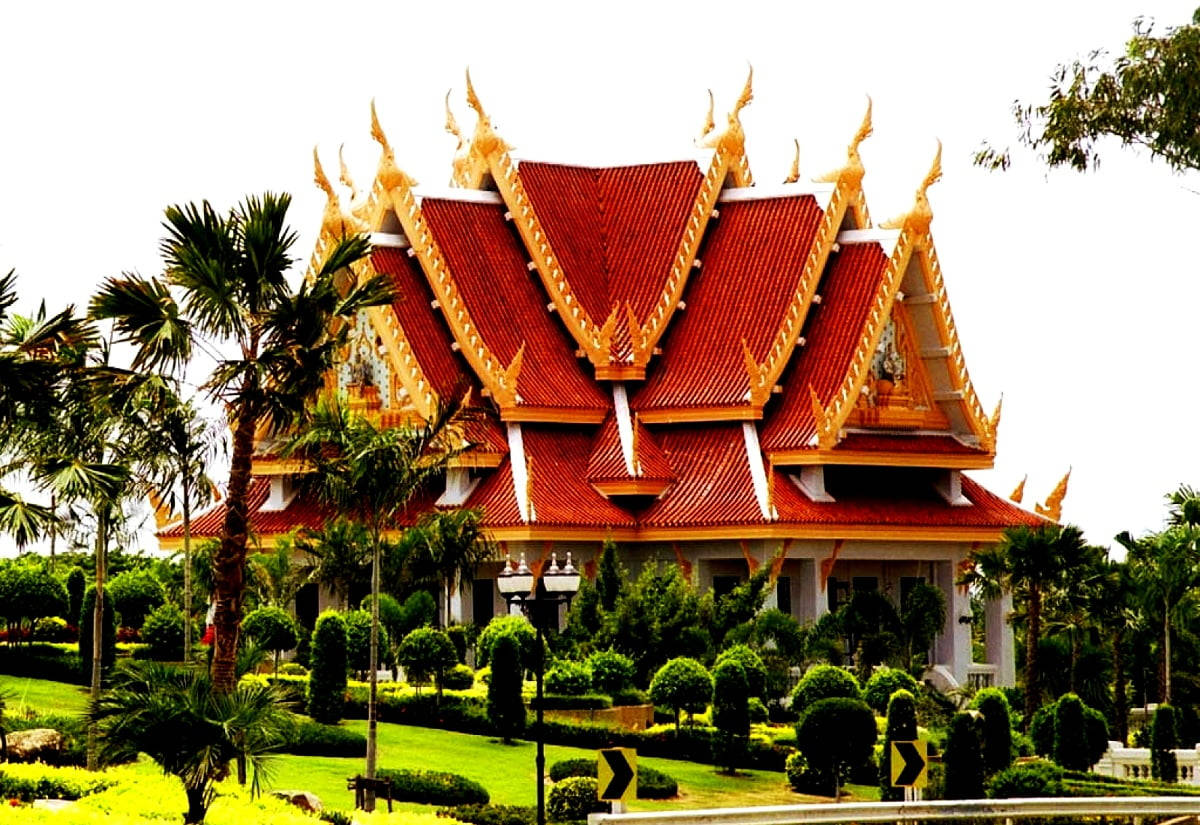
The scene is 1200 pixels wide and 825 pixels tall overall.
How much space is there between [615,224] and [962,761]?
23355 mm

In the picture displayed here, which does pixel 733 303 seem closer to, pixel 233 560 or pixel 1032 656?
pixel 1032 656

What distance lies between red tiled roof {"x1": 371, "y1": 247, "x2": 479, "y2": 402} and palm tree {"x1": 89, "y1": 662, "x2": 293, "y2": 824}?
965 inches

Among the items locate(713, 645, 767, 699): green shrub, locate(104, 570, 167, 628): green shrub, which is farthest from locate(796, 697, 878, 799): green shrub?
locate(104, 570, 167, 628): green shrub

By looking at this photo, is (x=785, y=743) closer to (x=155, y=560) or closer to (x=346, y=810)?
(x=346, y=810)

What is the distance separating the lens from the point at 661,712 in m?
38.2

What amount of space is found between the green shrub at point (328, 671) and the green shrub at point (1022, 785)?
945 cm

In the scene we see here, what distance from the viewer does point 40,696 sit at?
123 ft

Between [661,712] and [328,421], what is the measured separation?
8.74 m

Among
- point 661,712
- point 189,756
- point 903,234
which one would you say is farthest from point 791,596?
point 189,756

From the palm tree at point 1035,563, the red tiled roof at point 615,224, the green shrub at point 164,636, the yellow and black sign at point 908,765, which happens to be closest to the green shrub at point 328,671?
the green shrub at point 164,636

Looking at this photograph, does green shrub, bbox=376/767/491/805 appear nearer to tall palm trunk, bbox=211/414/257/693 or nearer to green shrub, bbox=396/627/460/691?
tall palm trunk, bbox=211/414/257/693

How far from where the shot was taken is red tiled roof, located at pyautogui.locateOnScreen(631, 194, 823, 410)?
Answer: 4909 cm

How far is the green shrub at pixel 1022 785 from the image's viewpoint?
1198 inches

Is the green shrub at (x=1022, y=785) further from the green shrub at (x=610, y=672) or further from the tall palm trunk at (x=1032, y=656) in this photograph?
the green shrub at (x=610, y=672)
